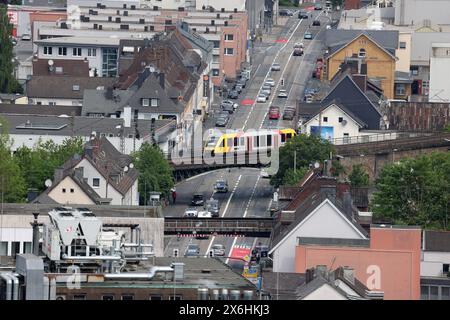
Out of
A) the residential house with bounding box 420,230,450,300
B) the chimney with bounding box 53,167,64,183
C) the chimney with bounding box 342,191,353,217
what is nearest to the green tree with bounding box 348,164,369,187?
the chimney with bounding box 53,167,64,183

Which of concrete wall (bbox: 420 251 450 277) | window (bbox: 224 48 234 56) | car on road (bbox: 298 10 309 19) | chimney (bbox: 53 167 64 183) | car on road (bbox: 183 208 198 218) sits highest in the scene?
car on road (bbox: 298 10 309 19)

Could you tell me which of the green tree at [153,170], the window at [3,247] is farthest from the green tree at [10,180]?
the window at [3,247]

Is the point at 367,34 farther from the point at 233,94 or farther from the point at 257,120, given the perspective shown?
the point at 257,120

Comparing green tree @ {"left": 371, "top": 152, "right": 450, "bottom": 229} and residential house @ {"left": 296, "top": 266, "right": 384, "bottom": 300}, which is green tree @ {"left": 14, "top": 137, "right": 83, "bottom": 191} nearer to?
green tree @ {"left": 371, "top": 152, "right": 450, "bottom": 229}

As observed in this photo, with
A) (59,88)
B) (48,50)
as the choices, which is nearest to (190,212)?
(59,88)
